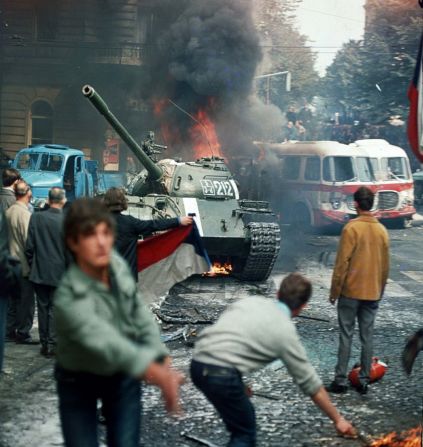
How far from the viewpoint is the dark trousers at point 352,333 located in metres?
6.83

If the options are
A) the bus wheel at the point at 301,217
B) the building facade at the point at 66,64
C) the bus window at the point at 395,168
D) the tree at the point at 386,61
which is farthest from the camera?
the building facade at the point at 66,64

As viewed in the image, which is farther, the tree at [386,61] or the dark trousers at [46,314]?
the tree at [386,61]

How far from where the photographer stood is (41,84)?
3528 cm

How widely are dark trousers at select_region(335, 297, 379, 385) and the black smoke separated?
20.6 metres

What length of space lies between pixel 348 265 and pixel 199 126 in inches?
869

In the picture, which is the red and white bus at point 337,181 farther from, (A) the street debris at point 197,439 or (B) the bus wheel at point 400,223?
(A) the street debris at point 197,439

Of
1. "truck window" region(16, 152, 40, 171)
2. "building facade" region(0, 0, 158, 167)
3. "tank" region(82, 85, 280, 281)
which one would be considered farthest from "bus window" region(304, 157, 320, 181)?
"building facade" region(0, 0, 158, 167)

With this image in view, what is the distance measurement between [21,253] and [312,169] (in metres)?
13.8

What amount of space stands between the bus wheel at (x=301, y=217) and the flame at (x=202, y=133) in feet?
24.3

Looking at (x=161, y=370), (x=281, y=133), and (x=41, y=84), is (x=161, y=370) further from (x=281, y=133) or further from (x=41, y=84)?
(x=41, y=84)

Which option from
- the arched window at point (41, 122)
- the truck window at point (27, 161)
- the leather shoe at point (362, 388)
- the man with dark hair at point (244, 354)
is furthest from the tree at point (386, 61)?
the man with dark hair at point (244, 354)

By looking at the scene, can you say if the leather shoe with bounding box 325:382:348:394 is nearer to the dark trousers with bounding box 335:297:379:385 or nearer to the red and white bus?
the dark trousers with bounding box 335:297:379:385

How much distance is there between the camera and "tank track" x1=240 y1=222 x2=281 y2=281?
1231 cm

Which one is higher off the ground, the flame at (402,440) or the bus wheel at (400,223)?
the bus wheel at (400,223)
